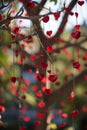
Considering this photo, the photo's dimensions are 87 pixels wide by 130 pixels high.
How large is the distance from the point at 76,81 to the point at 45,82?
541mm

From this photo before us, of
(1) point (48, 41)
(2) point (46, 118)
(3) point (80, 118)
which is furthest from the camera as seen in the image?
(3) point (80, 118)

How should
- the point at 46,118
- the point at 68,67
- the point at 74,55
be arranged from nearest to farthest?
the point at 46,118
the point at 74,55
the point at 68,67

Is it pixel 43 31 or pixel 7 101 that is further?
pixel 7 101

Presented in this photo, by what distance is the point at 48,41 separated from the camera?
576 cm

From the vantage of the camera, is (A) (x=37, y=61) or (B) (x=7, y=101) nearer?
(A) (x=37, y=61)

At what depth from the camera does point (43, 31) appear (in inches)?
229

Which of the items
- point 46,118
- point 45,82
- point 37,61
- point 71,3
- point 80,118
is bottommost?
point 80,118

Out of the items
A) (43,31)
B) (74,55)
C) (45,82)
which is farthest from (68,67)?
(43,31)

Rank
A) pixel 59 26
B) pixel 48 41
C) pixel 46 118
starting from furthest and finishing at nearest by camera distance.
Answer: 1. pixel 46 118
2. pixel 59 26
3. pixel 48 41

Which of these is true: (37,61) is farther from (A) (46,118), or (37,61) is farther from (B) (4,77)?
(B) (4,77)

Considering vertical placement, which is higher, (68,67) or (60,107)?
(68,67)

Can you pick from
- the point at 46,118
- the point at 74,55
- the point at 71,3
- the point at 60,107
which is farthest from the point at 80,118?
the point at 71,3

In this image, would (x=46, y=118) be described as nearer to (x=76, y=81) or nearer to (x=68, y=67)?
(x=76, y=81)

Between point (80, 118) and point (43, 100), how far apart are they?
18.6 feet
